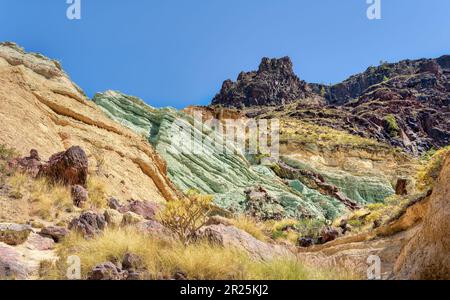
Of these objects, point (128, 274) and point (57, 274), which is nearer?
point (128, 274)

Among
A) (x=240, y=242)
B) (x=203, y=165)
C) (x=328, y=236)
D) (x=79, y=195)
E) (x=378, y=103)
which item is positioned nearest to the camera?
→ (x=240, y=242)

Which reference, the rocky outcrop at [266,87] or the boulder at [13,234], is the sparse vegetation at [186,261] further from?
the rocky outcrop at [266,87]

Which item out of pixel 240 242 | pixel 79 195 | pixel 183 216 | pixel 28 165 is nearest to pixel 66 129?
pixel 28 165

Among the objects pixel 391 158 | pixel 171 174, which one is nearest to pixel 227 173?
pixel 171 174

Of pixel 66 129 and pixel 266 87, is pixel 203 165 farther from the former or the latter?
pixel 266 87

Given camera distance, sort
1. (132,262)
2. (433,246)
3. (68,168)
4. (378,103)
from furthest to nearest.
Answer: (378,103) → (68,168) → (132,262) → (433,246)

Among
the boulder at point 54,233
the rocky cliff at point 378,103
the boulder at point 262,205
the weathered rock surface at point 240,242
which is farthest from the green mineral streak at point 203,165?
the rocky cliff at point 378,103

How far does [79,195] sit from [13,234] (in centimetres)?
398

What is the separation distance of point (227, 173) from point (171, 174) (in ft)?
18.2

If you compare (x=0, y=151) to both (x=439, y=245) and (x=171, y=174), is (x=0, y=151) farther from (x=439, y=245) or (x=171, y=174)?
(x=171, y=174)

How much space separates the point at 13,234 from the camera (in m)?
7.66

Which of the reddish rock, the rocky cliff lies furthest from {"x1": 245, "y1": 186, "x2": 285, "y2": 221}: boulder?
the rocky cliff

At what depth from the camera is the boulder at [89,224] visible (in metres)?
8.03

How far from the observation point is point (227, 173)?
102 feet
